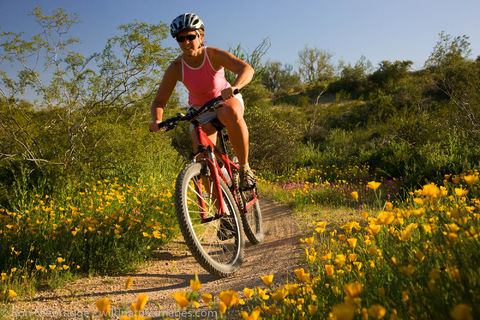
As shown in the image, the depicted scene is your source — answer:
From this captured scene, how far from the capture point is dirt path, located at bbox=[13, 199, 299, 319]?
233 centimetres

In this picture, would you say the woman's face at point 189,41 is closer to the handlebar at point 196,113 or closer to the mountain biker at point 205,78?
the mountain biker at point 205,78

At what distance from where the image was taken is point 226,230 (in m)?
3.17

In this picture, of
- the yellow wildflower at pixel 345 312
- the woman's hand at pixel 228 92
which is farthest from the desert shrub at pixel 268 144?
the yellow wildflower at pixel 345 312

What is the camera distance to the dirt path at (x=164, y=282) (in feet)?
7.64

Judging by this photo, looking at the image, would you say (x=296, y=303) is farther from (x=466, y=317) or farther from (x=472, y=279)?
(x=466, y=317)

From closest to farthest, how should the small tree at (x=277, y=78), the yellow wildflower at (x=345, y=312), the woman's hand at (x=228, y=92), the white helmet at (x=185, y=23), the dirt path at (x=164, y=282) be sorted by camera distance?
the yellow wildflower at (x=345, y=312) → the dirt path at (x=164, y=282) → the woman's hand at (x=228, y=92) → the white helmet at (x=185, y=23) → the small tree at (x=277, y=78)

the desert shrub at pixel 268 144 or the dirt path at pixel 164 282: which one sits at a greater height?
the desert shrub at pixel 268 144

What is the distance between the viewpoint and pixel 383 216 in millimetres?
1476

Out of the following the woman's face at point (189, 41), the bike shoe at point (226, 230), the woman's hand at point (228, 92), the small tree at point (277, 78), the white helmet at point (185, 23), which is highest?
the small tree at point (277, 78)

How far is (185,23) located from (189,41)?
0.17 meters

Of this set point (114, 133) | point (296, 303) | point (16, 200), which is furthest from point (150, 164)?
point (296, 303)

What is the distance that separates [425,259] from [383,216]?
24cm

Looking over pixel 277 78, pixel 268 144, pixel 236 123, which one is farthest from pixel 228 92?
pixel 277 78

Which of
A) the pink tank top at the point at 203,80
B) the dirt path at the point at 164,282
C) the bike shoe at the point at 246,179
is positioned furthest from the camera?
the bike shoe at the point at 246,179
